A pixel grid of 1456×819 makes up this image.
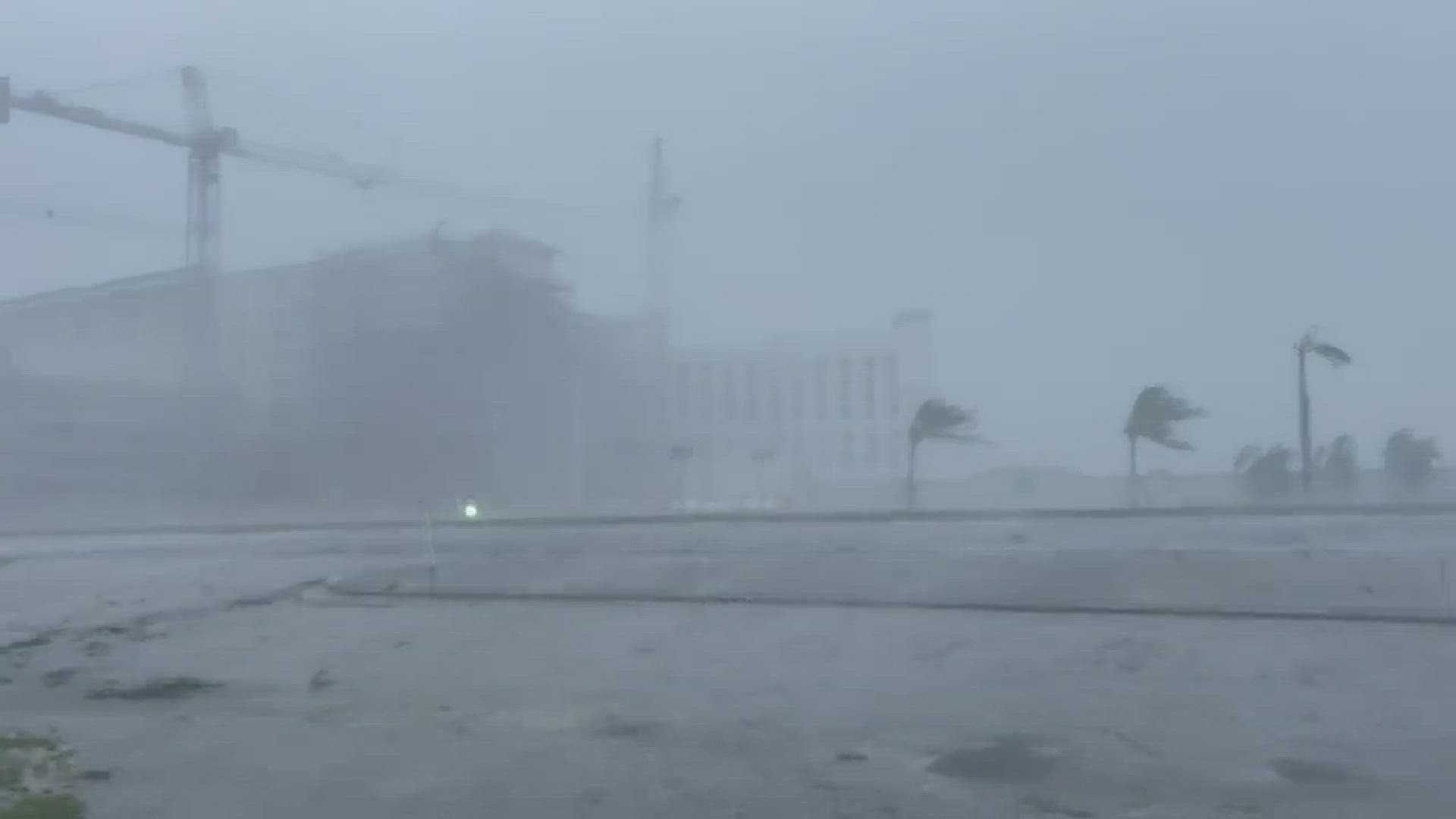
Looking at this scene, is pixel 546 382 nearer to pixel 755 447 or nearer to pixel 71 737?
pixel 755 447

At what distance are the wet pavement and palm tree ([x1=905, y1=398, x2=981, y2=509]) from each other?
3.33 metres

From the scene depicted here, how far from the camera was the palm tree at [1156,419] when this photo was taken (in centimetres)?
1698

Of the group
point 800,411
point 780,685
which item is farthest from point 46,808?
point 800,411

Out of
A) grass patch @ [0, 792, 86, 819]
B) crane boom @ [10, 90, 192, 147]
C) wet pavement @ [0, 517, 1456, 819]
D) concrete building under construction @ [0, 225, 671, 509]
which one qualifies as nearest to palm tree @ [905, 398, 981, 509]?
wet pavement @ [0, 517, 1456, 819]

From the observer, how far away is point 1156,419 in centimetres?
1694

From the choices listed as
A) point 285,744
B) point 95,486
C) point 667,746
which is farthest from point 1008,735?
point 95,486

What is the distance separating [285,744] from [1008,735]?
128 inches

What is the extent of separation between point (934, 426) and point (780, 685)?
33.2 ft

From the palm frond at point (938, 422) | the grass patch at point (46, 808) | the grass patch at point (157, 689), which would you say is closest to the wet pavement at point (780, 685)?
the grass patch at point (157, 689)

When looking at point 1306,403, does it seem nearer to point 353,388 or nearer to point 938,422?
point 938,422

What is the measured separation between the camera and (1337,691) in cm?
767

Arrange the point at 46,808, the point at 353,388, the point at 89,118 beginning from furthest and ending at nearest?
the point at 89,118, the point at 353,388, the point at 46,808

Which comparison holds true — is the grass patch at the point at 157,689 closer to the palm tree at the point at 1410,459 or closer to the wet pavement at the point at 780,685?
the wet pavement at the point at 780,685

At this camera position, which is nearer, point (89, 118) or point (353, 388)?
point (353, 388)
